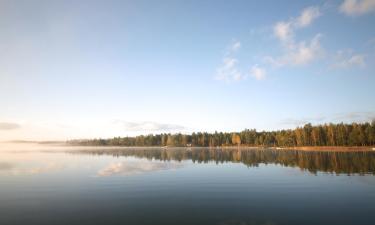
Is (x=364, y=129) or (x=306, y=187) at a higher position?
(x=364, y=129)

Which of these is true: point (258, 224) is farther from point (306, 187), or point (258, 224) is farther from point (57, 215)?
point (306, 187)

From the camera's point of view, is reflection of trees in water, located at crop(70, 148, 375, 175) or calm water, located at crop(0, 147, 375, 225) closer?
calm water, located at crop(0, 147, 375, 225)

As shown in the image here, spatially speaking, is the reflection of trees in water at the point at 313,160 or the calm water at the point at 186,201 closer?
the calm water at the point at 186,201

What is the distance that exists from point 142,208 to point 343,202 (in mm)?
20375

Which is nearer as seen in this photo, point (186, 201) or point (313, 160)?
point (186, 201)

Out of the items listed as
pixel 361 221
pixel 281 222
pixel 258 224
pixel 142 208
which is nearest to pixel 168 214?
pixel 142 208

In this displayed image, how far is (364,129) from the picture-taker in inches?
6644

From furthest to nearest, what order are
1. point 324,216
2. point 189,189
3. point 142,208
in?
point 189,189 → point 142,208 → point 324,216

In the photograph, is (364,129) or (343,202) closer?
(343,202)

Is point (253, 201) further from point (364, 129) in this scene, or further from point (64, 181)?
point (364, 129)

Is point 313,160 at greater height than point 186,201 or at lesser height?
greater

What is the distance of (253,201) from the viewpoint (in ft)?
98.5

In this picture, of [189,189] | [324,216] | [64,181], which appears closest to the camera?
[324,216]

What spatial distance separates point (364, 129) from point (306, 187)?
157938mm
